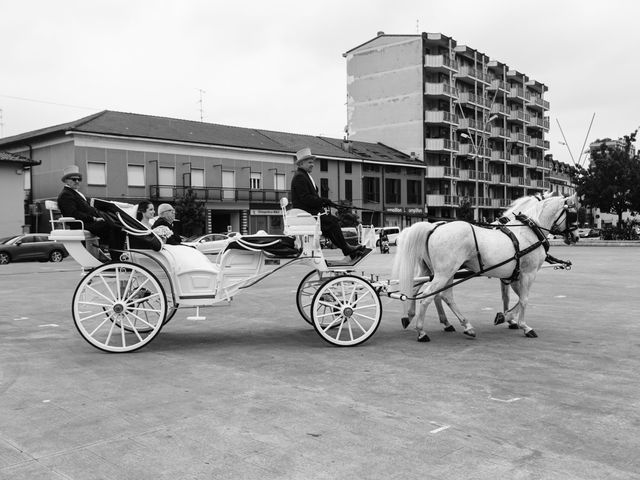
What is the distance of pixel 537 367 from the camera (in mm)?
6242

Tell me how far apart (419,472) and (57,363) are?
177 inches

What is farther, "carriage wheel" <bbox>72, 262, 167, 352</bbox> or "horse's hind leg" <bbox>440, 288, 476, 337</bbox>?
"horse's hind leg" <bbox>440, 288, 476, 337</bbox>

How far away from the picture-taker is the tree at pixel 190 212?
40.0 m

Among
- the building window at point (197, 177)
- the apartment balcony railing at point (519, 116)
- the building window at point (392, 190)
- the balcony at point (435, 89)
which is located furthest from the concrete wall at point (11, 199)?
the apartment balcony railing at point (519, 116)

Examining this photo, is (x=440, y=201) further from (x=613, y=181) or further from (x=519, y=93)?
(x=519, y=93)

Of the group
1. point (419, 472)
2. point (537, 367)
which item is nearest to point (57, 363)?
point (419, 472)

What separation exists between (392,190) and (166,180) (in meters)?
23.9

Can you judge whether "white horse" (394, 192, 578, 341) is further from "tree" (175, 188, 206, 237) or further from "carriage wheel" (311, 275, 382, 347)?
"tree" (175, 188, 206, 237)

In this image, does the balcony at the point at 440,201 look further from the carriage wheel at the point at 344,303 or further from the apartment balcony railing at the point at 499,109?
the carriage wheel at the point at 344,303

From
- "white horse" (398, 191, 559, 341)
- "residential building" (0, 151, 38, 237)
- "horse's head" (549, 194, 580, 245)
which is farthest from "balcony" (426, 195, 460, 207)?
"horse's head" (549, 194, 580, 245)

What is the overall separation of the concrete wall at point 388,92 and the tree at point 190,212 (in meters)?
28.0

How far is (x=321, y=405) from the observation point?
495 centimetres

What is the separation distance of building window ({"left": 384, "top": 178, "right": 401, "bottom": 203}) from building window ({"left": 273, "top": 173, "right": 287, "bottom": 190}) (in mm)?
12411

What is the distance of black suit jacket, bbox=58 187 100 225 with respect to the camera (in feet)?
23.6
